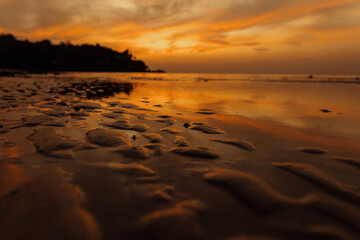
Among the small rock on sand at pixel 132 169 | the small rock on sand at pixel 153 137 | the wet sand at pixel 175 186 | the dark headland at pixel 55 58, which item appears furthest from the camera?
the dark headland at pixel 55 58

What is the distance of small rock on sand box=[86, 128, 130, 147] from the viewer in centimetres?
273

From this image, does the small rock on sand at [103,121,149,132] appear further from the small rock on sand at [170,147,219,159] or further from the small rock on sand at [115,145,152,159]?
the small rock on sand at [170,147,219,159]

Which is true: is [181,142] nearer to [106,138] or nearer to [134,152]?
[134,152]

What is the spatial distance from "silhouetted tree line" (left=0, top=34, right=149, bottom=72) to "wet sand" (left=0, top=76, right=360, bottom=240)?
297ft

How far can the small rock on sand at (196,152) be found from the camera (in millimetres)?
2400

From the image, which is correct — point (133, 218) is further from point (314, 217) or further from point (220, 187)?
point (314, 217)

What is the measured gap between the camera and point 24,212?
4.28 ft

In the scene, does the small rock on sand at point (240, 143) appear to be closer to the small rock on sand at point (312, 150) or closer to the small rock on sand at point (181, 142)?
the small rock on sand at point (181, 142)

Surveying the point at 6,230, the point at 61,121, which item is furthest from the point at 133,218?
the point at 61,121

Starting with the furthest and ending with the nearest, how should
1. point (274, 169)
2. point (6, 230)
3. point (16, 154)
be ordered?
point (16, 154), point (274, 169), point (6, 230)

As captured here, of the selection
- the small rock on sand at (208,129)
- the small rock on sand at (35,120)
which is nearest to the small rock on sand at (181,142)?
the small rock on sand at (208,129)

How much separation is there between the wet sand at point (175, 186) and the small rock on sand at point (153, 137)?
0.02m

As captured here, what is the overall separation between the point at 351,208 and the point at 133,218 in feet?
5.43

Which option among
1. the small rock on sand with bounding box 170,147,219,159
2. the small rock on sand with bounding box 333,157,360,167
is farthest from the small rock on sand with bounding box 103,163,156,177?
the small rock on sand with bounding box 333,157,360,167
